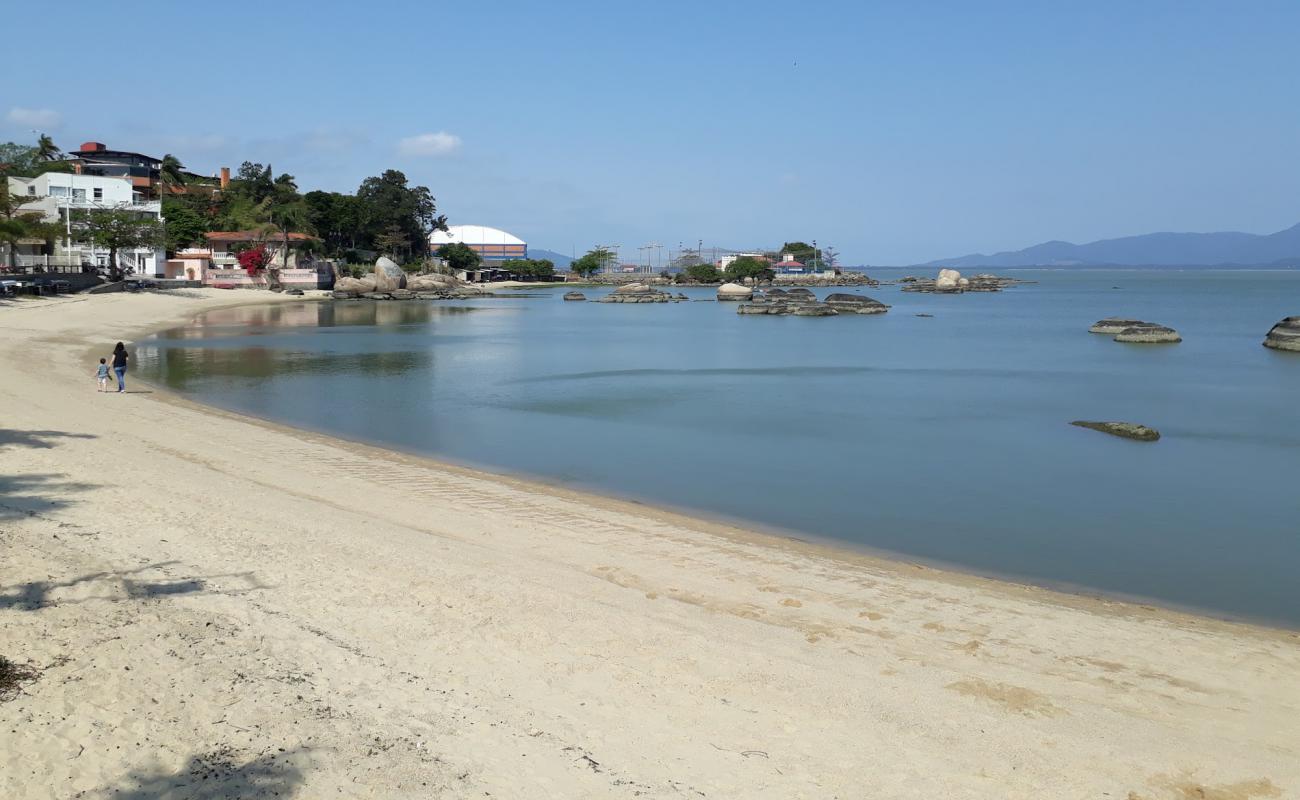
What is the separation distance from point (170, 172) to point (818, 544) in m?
109

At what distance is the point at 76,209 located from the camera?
73.1 m

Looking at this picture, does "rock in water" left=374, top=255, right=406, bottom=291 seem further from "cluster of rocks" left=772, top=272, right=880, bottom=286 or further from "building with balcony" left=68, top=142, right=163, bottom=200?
"cluster of rocks" left=772, top=272, right=880, bottom=286

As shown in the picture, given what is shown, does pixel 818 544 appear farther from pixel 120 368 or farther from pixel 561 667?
pixel 120 368

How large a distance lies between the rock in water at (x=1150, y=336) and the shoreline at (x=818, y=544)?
48647 mm

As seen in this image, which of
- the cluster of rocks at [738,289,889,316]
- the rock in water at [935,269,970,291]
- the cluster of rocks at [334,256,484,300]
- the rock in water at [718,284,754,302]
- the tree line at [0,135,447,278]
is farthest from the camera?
the rock in water at [935,269,970,291]

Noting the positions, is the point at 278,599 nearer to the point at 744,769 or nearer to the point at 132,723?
the point at 132,723

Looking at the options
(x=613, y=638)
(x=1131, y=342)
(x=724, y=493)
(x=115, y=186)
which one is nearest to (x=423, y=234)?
(x=115, y=186)

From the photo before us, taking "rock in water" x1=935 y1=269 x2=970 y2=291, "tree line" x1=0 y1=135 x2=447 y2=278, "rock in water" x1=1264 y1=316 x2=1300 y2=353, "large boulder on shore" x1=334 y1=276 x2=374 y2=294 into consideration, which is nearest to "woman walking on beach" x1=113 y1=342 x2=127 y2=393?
"tree line" x1=0 y1=135 x2=447 y2=278

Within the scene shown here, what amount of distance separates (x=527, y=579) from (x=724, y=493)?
769 cm

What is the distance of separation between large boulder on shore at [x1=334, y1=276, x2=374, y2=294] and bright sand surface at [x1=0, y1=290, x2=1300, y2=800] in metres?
88.6

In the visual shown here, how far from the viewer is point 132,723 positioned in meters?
6.27

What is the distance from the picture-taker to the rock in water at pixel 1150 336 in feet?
181

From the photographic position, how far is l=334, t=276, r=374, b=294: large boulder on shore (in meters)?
98.1

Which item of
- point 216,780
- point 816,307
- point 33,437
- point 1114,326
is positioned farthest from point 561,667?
point 816,307
